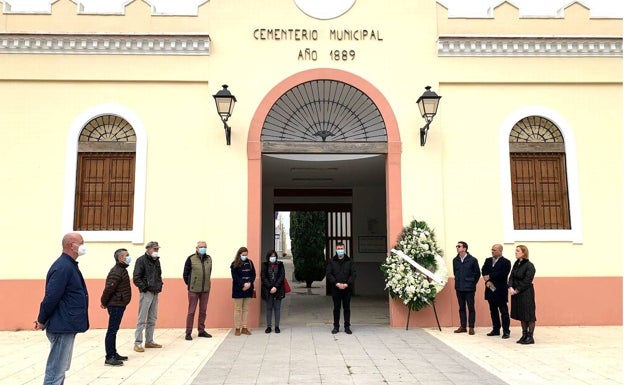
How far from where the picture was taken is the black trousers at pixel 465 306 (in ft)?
26.9

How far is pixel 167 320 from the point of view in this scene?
863 cm

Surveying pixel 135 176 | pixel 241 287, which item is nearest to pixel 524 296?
pixel 241 287

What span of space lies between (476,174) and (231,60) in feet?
17.4

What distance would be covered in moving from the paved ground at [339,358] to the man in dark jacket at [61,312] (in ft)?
3.73

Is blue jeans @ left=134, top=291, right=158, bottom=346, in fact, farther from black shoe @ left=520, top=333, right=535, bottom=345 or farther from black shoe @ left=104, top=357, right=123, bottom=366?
black shoe @ left=520, top=333, right=535, bottom=345

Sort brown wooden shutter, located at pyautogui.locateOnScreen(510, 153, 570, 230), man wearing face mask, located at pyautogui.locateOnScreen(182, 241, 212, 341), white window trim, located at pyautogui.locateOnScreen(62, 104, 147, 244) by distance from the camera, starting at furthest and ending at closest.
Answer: brown wooden shutter, located at pyautogui.locateOnScreen(510, 153, 570, 230)
white window trim, located at pyautogui.locateOnScreen(62, 104, 147, 244)
man wearing face mask, located at pyautogui.locateOnScreen(182, 241, 212, 341)

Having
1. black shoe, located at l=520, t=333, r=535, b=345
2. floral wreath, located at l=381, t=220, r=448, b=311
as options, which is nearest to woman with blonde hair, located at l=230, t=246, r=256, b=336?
floral wreath, located at l=381, t=220, r=448, b=311

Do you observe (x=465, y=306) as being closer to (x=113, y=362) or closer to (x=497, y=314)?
(x=497, y=314)

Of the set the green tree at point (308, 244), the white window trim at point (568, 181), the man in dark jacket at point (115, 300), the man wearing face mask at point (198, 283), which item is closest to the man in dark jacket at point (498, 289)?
the white window trim at point (568, 181)

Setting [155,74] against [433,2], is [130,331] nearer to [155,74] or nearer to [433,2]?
[155,74]

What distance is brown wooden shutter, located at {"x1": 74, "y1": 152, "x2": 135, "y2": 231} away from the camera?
8852mm

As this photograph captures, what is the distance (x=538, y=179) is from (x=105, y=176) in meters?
8.44

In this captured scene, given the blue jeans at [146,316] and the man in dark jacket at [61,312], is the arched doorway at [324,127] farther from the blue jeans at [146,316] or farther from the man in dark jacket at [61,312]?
the man in dark jacket at [61,312]

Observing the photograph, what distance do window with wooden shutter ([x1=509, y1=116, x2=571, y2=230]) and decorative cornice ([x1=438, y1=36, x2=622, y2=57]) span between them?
146cm
